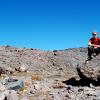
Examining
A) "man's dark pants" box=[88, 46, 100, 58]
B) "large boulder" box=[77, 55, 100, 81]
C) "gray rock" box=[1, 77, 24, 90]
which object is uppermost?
"man's dark pants" box=[88, 46, 100, 58]

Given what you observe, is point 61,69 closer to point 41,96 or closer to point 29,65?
point 29,65

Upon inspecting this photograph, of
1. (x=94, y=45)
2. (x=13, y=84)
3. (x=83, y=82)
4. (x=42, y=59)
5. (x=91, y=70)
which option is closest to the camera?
(x=13, y=84)

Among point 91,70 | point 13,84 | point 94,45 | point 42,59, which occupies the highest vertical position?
point 42,59

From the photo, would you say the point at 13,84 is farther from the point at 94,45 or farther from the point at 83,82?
the point at 94,45

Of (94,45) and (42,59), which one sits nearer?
(94,45)

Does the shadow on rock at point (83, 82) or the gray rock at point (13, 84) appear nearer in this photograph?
the gray rock at point (13, 84)

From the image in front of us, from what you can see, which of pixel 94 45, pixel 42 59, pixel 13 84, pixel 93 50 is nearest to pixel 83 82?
pixel 93 50

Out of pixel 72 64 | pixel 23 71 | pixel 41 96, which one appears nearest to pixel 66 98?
pixel 41 96

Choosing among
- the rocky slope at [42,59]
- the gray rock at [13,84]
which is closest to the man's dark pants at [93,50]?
the gray rock at [13,84]

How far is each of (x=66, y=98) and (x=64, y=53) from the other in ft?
81.4

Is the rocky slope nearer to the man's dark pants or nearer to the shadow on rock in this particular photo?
the shadow on rock

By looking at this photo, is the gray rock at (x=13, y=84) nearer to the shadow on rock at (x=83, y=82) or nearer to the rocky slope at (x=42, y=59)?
the shadow on rock at (x=83, y=82)

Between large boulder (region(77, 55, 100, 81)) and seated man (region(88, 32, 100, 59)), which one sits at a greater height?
seated man (region(88, 32, 100, 59))

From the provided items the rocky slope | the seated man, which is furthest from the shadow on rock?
the rocky slope
